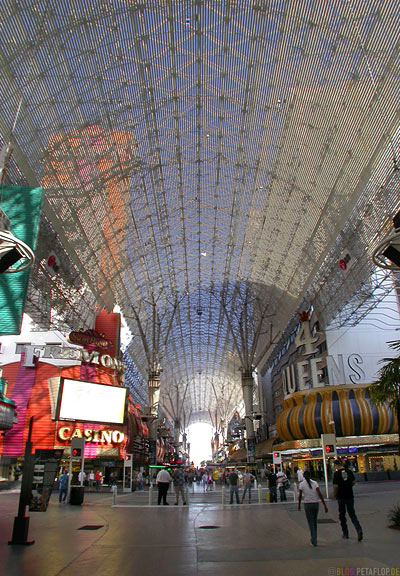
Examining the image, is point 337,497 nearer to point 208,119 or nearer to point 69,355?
point 208,119

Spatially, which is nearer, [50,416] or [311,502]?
[311,502]

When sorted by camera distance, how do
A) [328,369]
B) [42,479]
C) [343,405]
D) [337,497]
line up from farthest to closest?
[328,369]
[343,405]
[42,479]
[337,497]

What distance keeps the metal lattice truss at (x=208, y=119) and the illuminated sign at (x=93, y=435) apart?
Result: 35.5ft

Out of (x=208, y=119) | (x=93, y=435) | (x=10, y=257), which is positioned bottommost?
(x=93, y=435)

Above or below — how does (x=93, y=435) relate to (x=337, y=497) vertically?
above

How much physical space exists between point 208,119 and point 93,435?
28.3 m

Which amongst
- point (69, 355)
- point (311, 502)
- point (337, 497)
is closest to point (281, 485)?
point (337, 497)

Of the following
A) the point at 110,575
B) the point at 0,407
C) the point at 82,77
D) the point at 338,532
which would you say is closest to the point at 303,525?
the point at 338,532

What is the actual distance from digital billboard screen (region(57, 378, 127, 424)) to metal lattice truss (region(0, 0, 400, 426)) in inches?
390

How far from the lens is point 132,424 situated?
1924 inches

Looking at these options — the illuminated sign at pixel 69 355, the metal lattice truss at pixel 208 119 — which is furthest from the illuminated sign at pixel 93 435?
the metal lattice truss at pixel 208 119

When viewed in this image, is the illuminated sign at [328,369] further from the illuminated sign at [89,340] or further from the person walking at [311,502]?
the person walking at [311,502]

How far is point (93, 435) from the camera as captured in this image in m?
39.9

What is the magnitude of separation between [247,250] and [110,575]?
43.8 meters
